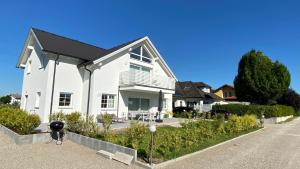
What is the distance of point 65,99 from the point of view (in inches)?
653

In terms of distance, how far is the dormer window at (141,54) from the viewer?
2067 cm

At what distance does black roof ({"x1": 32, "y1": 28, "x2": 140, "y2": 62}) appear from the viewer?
15977mm

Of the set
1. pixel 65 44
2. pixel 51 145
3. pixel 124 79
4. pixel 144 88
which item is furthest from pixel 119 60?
pixel 51 145

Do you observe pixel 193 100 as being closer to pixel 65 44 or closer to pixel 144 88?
pixel 144 88

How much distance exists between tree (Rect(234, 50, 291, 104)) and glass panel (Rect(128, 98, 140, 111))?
66.8ft

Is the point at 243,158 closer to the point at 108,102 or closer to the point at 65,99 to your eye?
the point at 108,102

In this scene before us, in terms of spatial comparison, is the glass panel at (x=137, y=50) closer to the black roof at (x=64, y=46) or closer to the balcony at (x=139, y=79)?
the balcony at (x=139, y=79)

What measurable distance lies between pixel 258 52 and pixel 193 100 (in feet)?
44.1

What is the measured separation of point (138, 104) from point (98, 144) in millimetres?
12217

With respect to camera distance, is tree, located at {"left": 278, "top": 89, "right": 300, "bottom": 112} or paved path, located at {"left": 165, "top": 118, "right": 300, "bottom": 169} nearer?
paved path, located at {"left": 165, "top": 118, "right": 300, "bottom": 169}

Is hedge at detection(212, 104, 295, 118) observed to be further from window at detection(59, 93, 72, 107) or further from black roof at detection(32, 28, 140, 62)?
window at detection(59, 93, 72, 107)

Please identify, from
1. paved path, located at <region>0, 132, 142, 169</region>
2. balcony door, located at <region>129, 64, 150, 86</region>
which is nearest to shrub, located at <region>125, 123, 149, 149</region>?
paved path, located at <region>0, 132, 142, 169</region>

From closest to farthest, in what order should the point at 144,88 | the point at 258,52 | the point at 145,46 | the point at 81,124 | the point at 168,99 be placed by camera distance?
the point at 81,124 < the point at 144,88 < the point at 145,46 < the point at 168,99 < the point at 258,52

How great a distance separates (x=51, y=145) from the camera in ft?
30.0
